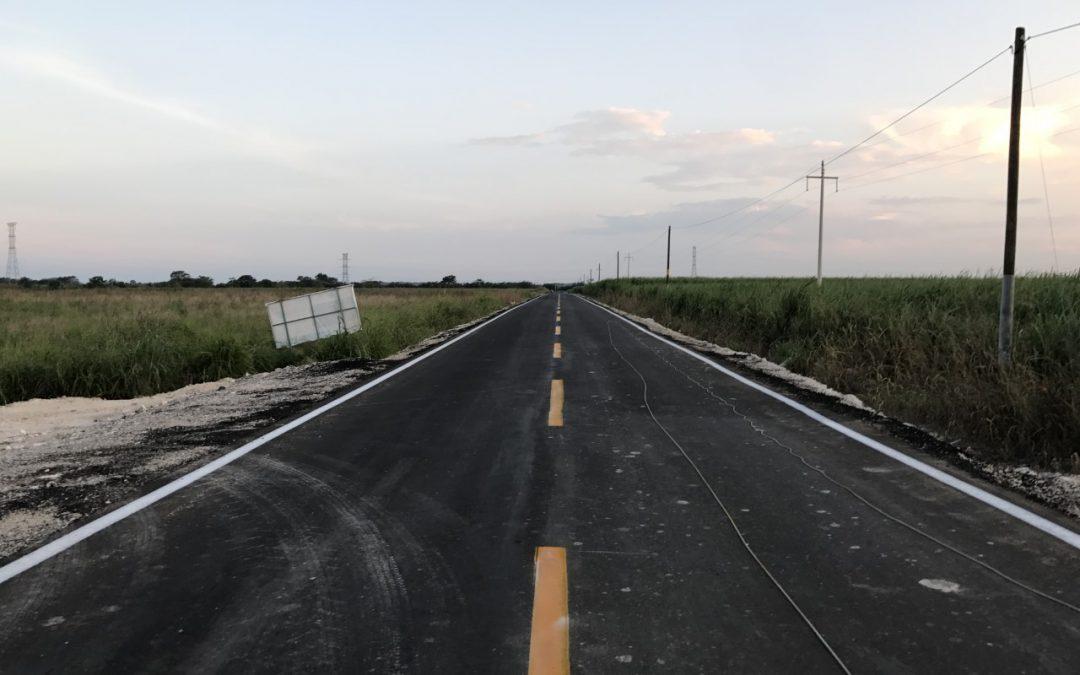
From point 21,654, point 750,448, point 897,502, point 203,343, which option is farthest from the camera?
point 203,343

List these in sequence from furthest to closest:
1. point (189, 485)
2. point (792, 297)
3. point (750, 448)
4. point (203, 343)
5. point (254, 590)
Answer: point (792, 297), point (203, 343), point (750, 448), point (189, 485), point (254, 590)

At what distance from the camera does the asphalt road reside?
2.61m

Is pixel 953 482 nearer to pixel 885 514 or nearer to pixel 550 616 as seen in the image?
pixel 885 514

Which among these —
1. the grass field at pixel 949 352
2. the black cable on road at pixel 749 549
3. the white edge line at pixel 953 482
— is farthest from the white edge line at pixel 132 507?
the grass field at pixel 949 352

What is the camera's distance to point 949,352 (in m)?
8.75

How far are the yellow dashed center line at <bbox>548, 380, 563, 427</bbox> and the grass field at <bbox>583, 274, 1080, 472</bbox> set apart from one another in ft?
13.0

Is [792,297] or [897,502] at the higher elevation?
[792,297]

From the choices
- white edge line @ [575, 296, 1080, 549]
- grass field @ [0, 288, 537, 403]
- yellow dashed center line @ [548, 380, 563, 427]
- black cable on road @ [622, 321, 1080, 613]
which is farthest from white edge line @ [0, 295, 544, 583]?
white edge line @ [575, 296, 1080, 549]

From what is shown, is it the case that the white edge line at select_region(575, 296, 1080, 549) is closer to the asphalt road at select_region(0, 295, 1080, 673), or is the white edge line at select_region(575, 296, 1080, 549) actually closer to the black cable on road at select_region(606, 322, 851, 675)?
the asphalt road at select_region(0, 295, 1080, 673)

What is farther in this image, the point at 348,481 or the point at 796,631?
the point at 348,481

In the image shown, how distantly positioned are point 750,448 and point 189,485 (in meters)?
4.84

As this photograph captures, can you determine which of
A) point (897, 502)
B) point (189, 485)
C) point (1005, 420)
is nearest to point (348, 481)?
point (189, 485)

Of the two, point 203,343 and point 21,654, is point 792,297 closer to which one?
point 203,343

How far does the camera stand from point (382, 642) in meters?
2.67
